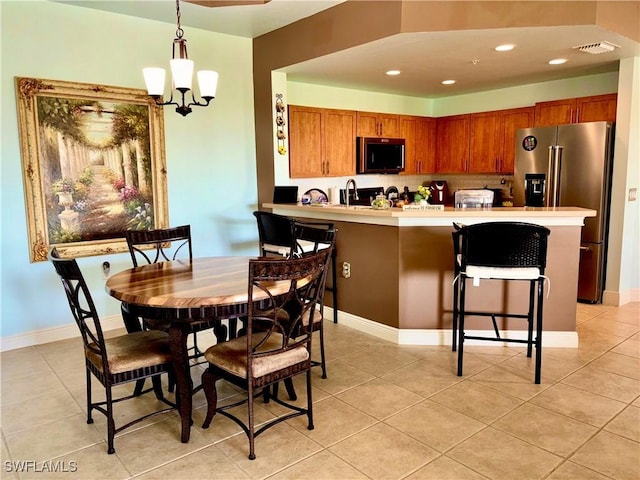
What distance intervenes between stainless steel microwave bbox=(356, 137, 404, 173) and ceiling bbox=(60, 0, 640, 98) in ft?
2.94

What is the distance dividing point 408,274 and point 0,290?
3320 millimetres

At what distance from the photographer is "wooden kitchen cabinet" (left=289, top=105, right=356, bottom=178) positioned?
5.50 metres

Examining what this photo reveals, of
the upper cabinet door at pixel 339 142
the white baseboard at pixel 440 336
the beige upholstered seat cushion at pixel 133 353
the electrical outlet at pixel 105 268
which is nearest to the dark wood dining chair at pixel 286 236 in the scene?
the white baseboard at pixel 440 336

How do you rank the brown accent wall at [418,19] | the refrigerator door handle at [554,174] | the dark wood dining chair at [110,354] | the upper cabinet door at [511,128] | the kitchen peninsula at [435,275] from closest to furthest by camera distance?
the dark wood dining chair at [110,354], the brown accent wall at [418,19], the kitchen peninsula at [435,275], the refrigerator door handle at [554,174], the upper cabinet door at [511,128]

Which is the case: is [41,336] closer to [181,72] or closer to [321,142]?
[181,72]

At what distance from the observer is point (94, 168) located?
4.06 metres

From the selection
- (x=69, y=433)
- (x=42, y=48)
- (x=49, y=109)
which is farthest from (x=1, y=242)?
(x=69, y=433)

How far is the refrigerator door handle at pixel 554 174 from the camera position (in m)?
5.02

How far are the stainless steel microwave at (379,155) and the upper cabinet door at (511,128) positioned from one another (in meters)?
1.37

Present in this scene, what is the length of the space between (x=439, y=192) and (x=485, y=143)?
3.61 feet

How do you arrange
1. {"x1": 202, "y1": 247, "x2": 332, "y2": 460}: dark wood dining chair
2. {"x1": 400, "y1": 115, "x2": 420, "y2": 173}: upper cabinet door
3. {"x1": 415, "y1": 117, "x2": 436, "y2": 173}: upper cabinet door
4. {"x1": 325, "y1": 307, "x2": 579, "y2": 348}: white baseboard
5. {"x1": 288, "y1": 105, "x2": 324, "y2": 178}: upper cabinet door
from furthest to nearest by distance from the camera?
{"x1": 415, "y1": 117, "x2": 436, "y2": 173}: upper cabinet door, {"x1": 400, "y1": 115, "x2": 420, "y2": 173}: upper cabinet door, {"x1": 288, "y1": 105, "x2": 324, "y2": 178}: upper cabinet door, {"x1": 325, "y1": 307, "x2": 579, "y2": 348}: white baseboard, {"x1": 202, "y1": 247, "x2": 332, "y2": 460}: dark wood dining chair

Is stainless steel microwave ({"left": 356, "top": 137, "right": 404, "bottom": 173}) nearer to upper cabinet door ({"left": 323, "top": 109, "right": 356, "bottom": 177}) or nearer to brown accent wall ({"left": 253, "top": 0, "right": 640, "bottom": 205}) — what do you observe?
upper cabinet door ({"left": 323, "top": 109, "right": 356, "bottom": 177})

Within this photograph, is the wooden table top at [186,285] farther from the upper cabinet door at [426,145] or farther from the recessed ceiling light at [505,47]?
the upper cabinet door at [426,145]

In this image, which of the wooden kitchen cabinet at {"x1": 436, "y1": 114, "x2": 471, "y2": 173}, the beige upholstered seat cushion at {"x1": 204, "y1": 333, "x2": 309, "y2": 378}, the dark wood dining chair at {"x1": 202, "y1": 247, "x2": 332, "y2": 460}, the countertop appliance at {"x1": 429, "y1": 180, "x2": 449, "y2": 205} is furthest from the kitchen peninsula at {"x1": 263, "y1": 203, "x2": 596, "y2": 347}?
the countertop appliance at {"x1": 429, "y1": 180, "x2": 449, "y2": 205}
